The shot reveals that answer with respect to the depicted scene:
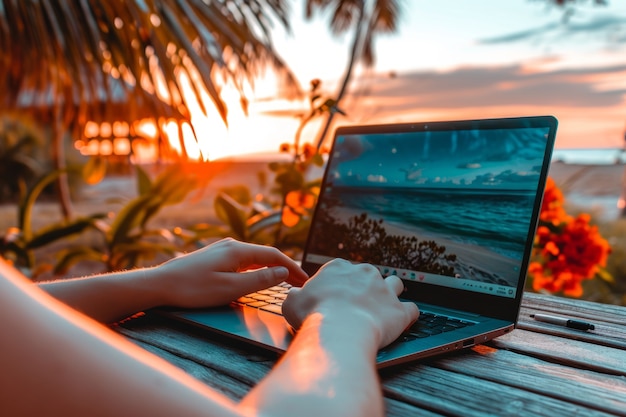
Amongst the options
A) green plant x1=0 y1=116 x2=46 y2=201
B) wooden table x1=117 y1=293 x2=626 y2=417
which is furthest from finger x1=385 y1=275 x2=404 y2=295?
green plant x1=0 y1=116 x2=46 y2=201

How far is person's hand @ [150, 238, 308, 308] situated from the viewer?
0.93 metres

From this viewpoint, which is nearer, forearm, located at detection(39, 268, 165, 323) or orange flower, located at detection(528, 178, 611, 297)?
forearm, located at detection(39, 268, 165, 323)

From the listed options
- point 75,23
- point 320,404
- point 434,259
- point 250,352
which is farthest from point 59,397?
point 75,23

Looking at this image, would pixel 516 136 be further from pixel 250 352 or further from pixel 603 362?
pixel 250 352

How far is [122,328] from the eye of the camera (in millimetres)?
896

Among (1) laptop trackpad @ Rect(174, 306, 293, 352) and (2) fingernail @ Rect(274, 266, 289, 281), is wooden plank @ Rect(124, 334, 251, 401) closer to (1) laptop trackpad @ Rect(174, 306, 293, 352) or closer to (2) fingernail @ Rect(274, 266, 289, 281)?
(1) laptop trackpad @ Rect(174, 306, 293, 352)

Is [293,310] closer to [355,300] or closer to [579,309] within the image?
[355,300]

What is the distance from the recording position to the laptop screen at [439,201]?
96 centimetres

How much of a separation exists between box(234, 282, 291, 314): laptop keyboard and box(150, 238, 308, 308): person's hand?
49 millimetres

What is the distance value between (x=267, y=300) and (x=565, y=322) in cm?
52

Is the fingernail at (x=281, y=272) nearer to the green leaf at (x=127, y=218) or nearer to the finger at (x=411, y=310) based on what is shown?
the finger at (x=411, y=310)

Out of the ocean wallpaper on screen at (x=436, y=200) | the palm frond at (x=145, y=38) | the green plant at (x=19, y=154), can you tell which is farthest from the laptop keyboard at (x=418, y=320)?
the green plant at (x=19, y=154)

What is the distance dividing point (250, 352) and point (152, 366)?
459 mm

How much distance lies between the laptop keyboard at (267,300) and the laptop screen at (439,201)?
13 cm
